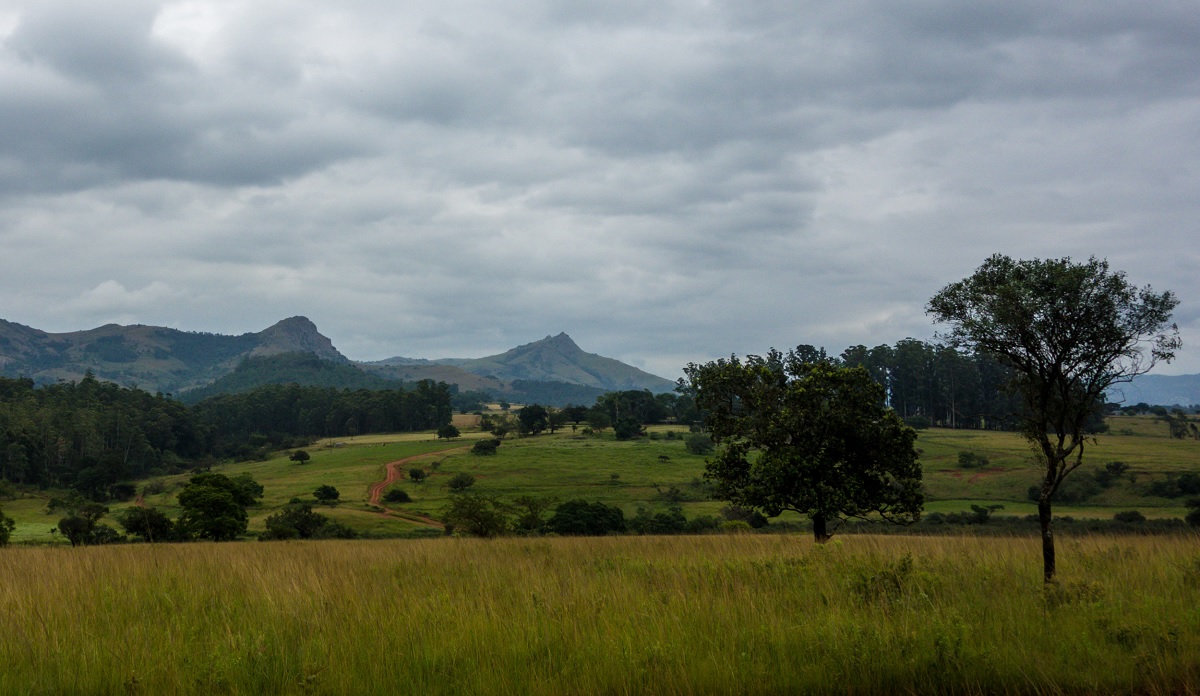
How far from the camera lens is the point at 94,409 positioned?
509ft

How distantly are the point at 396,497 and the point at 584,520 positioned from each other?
4290cm

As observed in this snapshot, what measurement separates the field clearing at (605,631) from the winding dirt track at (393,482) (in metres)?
63.6

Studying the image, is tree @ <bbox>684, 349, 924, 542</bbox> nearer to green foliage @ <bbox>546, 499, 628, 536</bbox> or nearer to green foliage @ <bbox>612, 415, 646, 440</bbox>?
green foliage @ <bbox>546, 499, 628, 536</bbox>

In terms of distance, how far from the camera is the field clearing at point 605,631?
562 centimetres

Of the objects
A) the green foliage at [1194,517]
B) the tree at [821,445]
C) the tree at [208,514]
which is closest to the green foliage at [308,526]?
the tree at [208,514]

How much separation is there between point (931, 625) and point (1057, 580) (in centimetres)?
365

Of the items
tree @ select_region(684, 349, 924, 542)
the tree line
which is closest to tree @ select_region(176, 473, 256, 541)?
tree @ select_region(684, 349, 924, 542)

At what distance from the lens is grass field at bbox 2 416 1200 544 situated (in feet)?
248

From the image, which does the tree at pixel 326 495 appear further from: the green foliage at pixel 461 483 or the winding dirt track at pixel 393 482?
the green foliage at pixel 461 483

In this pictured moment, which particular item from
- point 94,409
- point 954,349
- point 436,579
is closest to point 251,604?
point 436,579

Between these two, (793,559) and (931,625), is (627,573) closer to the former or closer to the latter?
(793,559)

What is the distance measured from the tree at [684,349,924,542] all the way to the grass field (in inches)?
1795

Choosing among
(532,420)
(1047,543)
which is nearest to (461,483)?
(532,420)

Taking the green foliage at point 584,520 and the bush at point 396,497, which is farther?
the bush at point 396,497
